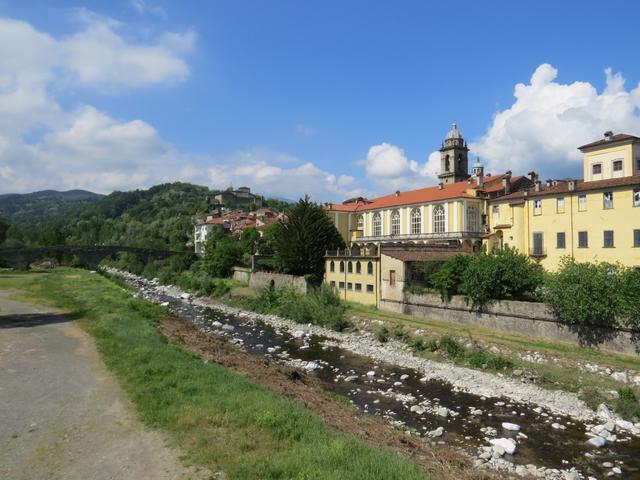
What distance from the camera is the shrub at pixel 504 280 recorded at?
3145 cm

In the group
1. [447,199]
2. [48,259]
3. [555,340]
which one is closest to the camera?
[555,340]

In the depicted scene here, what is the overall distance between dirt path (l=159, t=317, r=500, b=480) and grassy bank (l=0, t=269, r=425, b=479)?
1300 mm

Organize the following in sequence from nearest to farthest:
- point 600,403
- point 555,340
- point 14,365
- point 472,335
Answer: point 14,365 < point 600,403 < point 555,340 < point 472,335

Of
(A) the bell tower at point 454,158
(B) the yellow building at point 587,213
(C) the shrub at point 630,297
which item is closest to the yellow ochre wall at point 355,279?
(B) the yellow building at point 587,213

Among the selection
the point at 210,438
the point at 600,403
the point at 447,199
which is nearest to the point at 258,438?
the point at 210,438

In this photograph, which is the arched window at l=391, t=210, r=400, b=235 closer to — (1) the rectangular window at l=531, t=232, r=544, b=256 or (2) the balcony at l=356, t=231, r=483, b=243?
(2) the balcony at l=356, t=231, r=483, b=243

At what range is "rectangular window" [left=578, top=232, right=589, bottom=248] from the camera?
3494 centimetres

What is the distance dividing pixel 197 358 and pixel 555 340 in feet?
68.6

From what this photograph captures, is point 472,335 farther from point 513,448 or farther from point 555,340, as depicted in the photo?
point 513,448

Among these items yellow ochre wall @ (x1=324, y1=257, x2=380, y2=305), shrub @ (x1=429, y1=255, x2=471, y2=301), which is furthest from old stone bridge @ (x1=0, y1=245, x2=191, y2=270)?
shrub @ (x1=429, y1=255, x2=471, y2=301)

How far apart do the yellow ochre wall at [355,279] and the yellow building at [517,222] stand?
0.09 metres

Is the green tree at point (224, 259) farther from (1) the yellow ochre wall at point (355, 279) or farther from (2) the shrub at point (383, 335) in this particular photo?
(2) the shrub at point (383, 335)

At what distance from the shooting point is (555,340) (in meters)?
27.7

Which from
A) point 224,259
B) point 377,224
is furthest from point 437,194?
point 224,259
